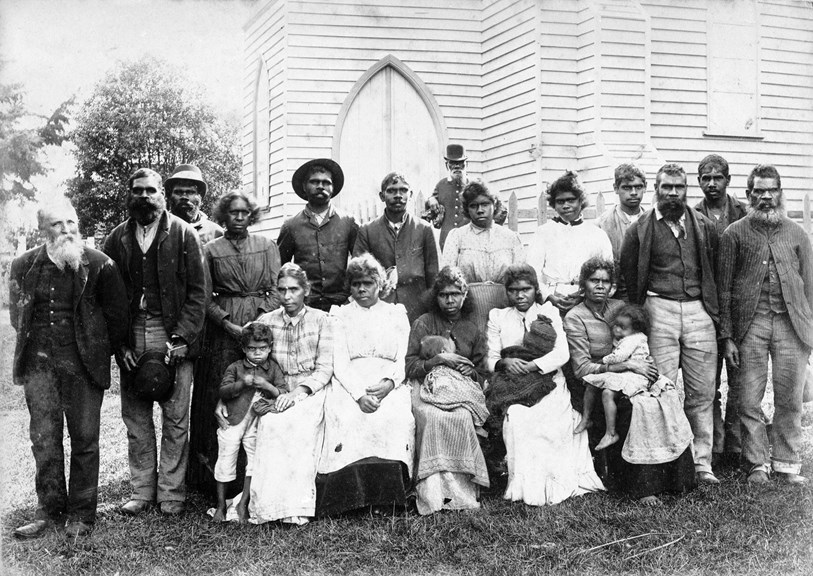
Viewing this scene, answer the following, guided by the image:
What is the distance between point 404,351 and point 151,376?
5.63 feet

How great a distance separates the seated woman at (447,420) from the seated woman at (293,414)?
26.1 inches

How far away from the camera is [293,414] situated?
4676 mm

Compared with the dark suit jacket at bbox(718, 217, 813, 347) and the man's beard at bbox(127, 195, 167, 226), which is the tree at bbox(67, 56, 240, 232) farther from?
the dark suit jacket at bbox(718, 217, 813, 347)

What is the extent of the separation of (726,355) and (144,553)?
13.9 feet

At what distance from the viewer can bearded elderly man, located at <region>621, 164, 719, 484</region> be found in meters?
5.20

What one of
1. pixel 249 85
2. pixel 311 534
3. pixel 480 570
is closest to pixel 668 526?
pixel 480 570

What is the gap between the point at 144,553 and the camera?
4129 millimetres

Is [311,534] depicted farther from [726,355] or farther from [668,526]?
[726,355]

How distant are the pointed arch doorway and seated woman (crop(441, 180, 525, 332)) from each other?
17.6 ft

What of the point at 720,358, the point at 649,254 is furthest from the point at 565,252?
the point at 720,358

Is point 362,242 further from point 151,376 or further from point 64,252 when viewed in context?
point 64,252

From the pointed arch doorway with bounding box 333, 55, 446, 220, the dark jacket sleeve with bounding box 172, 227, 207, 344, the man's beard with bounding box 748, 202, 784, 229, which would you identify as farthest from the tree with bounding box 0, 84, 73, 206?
the man's beard with bounding box 748, 202, 784, 229

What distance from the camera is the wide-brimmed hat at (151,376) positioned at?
4.63m

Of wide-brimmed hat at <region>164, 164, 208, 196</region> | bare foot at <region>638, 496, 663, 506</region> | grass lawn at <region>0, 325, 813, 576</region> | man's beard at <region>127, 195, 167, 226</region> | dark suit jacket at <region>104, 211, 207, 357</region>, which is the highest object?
wide-brimmed hat at <region>164, 164, 208, 196</region>
